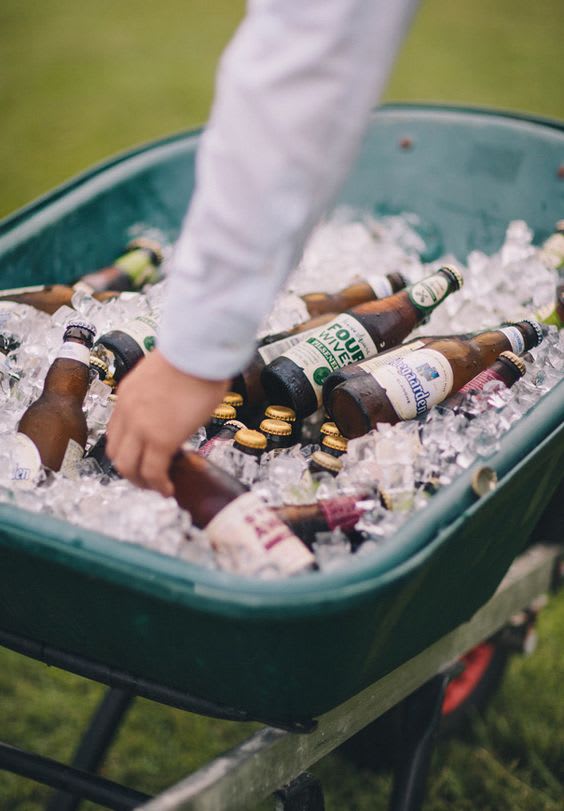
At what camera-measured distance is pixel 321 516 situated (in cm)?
128

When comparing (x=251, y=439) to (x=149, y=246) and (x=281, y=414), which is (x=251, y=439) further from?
(x=149, y=246)

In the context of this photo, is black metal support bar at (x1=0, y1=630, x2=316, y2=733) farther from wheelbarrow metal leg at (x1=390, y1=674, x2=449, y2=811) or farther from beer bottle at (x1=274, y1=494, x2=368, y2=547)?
wheelbarrow metal leg at (x1=390, y1=674, x2=449, y2=811)

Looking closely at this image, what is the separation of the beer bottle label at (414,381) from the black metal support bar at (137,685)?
58 cm

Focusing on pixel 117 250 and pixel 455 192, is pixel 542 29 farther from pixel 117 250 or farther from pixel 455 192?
pixel 117 250

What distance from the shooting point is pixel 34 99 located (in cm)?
655

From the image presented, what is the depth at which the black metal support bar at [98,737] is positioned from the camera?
1.81 m

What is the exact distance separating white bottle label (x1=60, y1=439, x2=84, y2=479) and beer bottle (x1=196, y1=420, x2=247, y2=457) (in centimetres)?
21

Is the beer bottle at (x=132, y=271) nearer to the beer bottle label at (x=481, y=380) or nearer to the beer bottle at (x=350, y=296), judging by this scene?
the beer bottle at (x=350, y=296)

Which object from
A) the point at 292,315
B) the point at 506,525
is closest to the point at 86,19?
the point at 292,315

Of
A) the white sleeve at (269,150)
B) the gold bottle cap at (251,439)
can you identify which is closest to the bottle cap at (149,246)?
the gold bottle cap at (251,439)

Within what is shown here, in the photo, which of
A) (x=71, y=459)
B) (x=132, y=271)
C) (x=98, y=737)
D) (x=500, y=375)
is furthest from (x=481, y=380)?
(x=98, y=737)

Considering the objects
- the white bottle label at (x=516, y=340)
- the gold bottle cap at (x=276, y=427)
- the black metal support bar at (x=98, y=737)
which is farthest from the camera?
the black metal support bar at (x=98, y=737)

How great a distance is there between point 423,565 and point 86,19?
27.2 ft

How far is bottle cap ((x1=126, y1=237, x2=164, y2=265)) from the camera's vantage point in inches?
85.8
